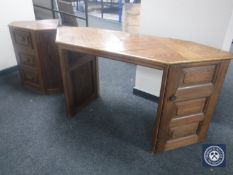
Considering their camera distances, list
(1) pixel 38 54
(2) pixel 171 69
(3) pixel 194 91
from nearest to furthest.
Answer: (2) pixel 171 69 → (3) pixel 194 91 → (1) pixel 38 54

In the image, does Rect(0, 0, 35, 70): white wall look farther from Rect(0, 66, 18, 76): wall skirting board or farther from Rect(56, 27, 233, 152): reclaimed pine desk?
Rect(56, 27, 233, 152): reclaimed pine desk

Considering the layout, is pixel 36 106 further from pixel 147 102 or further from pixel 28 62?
pixel 147 102

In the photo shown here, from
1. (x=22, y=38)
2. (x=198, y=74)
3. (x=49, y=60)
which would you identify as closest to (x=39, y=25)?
(x=22, y=38)

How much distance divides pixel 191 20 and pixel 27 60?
1.59 m

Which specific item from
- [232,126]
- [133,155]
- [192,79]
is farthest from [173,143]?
[232,126]

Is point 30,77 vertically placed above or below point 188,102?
below

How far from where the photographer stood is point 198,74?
119cm

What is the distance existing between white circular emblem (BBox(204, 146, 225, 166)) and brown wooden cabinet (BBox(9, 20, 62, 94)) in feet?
5.00

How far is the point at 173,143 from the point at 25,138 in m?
1.14

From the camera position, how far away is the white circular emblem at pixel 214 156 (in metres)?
1.38

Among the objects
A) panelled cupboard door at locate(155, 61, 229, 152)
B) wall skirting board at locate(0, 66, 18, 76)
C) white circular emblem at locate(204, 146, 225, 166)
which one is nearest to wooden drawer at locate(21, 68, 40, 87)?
wall skirting board at locate(0, 66, 18, 76)

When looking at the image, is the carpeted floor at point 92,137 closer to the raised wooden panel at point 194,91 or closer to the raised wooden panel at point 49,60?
the raised wooden panel at point 49,60

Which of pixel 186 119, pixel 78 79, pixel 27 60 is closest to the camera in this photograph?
pixel 186 119

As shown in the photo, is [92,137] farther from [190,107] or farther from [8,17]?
[8,17]
